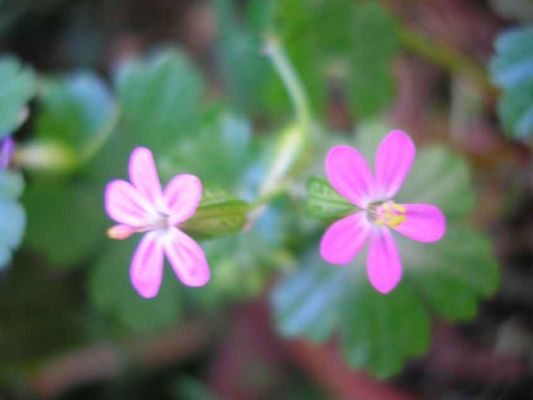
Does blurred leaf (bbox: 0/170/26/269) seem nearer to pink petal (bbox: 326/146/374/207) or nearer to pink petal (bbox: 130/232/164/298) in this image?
pink petal (bbox: 130/232/164/298)

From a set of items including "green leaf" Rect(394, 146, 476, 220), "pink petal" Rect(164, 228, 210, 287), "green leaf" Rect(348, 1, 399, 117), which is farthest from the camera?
"green leaf" Rect(348, 1, 399, 117)

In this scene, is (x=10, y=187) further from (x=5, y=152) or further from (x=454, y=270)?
(x=454, y=270)

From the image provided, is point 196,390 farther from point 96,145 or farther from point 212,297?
point 96,145

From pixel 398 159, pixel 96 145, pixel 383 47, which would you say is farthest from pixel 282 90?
pixel 398 159

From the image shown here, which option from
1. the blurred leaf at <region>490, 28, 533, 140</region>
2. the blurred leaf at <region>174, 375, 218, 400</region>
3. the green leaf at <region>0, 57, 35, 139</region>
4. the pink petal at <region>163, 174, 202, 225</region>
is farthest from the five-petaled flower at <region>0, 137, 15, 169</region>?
the blurred leaf at <region>174, 375, 218, 400</region>

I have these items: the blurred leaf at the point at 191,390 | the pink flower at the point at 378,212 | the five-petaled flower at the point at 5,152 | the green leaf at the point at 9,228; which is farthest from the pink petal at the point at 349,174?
the blurred leaf at the point at 191,390

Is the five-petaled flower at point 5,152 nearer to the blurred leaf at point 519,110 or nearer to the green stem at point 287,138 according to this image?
the green stem at point 287,138

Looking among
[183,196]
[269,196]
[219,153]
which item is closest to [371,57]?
[219,153]
